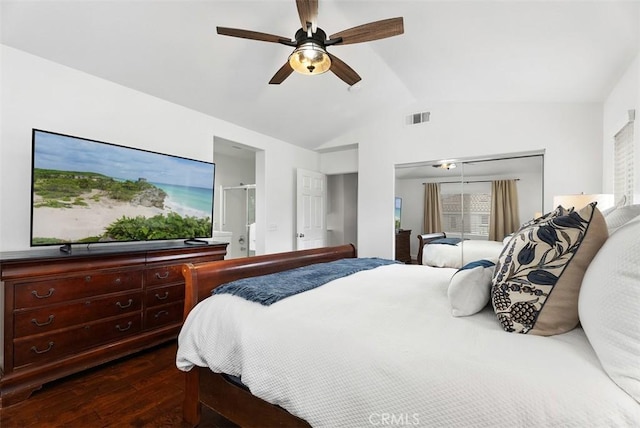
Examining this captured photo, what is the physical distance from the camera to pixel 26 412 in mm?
1819

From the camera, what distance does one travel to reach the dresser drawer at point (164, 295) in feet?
8.58

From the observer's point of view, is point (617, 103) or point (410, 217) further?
point (410, 217)

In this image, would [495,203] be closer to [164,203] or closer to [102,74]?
[164,203]

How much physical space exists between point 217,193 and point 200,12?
3502 mm

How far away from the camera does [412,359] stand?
955 millimetres

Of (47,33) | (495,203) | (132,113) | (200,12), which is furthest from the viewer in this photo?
(495,203)

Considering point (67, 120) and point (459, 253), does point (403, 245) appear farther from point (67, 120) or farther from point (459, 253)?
point (67, 120)

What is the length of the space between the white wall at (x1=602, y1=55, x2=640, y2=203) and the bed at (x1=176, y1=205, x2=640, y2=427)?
72.7 inches

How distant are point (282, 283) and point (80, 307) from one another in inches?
66.5

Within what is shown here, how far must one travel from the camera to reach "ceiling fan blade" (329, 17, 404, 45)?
6.46ft

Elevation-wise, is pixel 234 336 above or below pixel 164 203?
below

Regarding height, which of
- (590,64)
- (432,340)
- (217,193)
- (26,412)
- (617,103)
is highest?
(590,64)

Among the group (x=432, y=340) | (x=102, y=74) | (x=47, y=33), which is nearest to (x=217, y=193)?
(x=102, y=74)

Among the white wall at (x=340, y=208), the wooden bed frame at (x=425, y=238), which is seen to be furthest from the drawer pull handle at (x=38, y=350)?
the white wall at (x=340, y=208)
